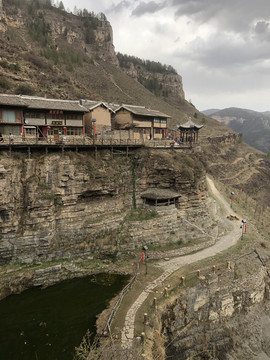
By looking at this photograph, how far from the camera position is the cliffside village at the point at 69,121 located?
33.0m

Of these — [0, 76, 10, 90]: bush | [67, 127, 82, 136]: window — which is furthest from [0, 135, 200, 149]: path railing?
[0, 76, 10, 90]: bush

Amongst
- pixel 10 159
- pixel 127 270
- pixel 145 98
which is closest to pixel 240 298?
pixel 127 270

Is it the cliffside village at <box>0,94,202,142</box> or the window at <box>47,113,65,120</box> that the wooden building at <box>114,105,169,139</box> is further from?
the window at <box>47,113,65,120</box>

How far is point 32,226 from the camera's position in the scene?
2967cm

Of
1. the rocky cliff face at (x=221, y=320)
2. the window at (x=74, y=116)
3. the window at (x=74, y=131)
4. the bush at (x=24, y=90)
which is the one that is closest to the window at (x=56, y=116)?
the window at (x=74, y=116)

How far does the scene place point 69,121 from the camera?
38656 millimetres

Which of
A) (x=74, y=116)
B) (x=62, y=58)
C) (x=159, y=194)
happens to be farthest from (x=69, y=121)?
(x=62, y=58)

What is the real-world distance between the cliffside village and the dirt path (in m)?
19.4

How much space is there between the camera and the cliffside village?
33031 millimetres

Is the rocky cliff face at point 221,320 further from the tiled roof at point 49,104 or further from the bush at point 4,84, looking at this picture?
the bush at point 4,84

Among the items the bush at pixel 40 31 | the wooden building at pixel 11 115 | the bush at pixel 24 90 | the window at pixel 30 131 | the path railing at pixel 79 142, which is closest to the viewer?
the path railing at pixel 79 142

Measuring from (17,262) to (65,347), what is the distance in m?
12.7

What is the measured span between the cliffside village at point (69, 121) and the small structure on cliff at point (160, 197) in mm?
11612

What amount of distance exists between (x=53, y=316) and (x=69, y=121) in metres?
26.4
